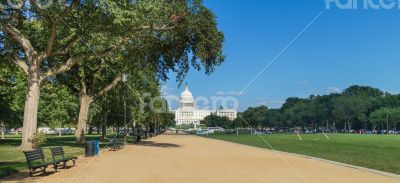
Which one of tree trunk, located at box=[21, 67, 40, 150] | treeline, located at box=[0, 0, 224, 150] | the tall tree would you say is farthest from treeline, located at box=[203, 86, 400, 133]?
tree trunk, located at box=[21, 67, 40, 150]

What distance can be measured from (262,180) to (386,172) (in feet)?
19.5

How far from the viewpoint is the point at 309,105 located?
185 metres

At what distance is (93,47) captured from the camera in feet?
124

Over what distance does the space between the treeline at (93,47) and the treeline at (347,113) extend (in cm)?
10964

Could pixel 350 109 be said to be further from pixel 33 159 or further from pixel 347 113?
pixel 33 159

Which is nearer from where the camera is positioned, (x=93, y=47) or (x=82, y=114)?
(x=93, y=47)

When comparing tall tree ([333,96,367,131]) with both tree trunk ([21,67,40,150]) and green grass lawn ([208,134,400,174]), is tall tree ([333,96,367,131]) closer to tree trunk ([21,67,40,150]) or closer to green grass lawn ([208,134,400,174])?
green grass lawn ([208,134,400,174])

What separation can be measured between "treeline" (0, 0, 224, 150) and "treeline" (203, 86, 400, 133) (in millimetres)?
109645

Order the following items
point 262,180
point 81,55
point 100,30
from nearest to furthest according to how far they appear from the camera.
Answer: point 262,180
point 100,30
point 81,55

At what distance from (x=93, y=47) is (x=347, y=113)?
444ft

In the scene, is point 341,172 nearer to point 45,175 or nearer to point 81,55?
point 45,175

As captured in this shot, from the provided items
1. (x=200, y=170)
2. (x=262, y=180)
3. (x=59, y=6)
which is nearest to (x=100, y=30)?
(x=59, y=6)

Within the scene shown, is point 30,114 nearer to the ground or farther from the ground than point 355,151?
A: farther from the ground

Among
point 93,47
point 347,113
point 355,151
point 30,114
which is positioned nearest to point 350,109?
point 347,113
